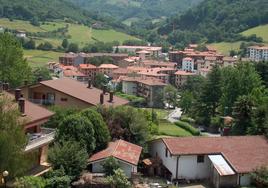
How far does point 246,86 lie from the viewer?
204 feet

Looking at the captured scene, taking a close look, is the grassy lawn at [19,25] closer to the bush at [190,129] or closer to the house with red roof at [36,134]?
the bush at [190,129]

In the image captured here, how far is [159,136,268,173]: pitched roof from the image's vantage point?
1325 inches

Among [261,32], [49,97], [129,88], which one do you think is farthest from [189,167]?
[261,32]

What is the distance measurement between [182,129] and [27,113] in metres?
38.0

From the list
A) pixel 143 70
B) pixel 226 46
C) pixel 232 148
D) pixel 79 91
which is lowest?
pixel 143 70

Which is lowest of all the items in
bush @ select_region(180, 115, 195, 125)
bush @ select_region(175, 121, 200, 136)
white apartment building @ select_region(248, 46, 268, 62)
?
bush @ select_region(180, 115, 195, 125)

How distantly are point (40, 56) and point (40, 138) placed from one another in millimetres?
123065

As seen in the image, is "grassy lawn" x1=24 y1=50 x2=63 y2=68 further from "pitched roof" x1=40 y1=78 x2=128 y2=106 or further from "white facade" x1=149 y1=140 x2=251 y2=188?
"white facade" x1=149 y1=140 x2=251 y2=188

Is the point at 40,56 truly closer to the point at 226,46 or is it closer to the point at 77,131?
the point at 226,46

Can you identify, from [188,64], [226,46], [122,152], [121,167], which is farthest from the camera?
[226,46]

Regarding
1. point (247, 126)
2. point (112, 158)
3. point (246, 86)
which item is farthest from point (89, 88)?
point (246, 86)

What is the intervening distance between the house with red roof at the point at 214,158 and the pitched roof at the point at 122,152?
211 centimetres

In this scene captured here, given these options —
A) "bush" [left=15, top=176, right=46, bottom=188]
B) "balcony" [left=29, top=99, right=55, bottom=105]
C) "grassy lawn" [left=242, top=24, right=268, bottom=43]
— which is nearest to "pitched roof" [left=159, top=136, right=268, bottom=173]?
"bush" [left=15, top=176, right=46, bottom=188]

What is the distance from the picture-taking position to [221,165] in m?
33.2
